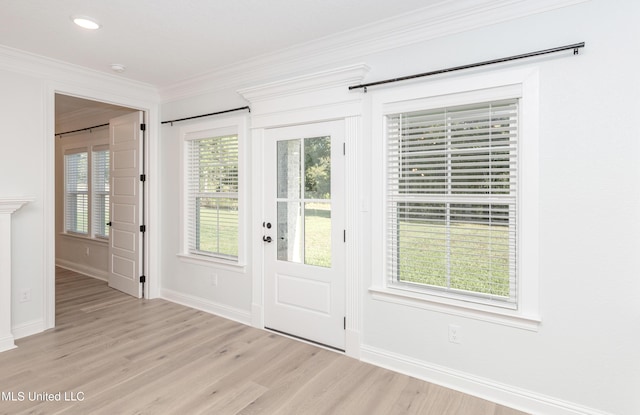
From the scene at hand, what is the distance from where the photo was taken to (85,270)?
19.5 ft

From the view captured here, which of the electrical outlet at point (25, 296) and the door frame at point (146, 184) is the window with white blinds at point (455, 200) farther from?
the electrical outlet at point (25, 296)

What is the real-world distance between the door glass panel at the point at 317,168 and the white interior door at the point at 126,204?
247cm

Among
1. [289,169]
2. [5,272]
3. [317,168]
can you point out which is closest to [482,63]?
[317,168]

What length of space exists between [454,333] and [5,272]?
3738mm

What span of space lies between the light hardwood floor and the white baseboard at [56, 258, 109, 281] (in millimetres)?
1993

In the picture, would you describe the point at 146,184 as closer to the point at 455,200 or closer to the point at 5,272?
the point at 5,272

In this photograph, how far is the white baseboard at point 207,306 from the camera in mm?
3779

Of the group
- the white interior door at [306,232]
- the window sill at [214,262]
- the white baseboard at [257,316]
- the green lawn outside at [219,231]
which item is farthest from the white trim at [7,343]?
the white interior door at [306,232]

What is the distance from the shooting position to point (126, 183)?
470 centimetres

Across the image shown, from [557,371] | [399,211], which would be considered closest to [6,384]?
[399,211]

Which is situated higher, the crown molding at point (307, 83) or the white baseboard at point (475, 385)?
the crown molding at point (307, 83)

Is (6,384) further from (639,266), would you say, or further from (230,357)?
(639,266)

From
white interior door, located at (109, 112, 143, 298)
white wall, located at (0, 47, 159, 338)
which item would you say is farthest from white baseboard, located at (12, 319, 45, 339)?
white interior door, located at (109, 112, 143, 298)

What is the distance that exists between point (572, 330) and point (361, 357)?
4.89 feet
